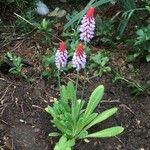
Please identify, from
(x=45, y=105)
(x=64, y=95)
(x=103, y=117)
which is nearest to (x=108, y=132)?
(x=103, y=117)

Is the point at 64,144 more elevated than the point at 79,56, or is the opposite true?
the point at 79,56

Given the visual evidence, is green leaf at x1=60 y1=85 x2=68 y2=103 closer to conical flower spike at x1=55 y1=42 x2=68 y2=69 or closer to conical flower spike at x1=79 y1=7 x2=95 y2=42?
conical flower spike at x1=55 y1=42 x2=68 y2=69

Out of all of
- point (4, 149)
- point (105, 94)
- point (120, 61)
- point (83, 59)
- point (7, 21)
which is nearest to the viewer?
point (83, 59)

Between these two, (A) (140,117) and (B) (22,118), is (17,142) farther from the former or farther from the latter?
(A) (140,117)

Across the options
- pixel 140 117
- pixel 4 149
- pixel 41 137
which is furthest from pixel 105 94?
pixel 4 149

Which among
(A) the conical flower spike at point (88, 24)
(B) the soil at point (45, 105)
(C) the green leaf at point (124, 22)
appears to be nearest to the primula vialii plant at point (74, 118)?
(B) the soil at point (45, 105)

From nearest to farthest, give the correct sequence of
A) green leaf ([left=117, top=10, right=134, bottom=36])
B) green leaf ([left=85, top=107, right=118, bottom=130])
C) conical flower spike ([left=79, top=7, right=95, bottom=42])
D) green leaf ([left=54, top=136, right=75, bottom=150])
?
conical flower spike ([left=79, top=7, right=95, bottom=42]) < green leaf ([left=54, top=136, right=75, bottom=150]) < green leaf ([left=85, top=107, right=118, bottom=130]) < green leaf ([left=117, top=10, right=134, bottom=36])

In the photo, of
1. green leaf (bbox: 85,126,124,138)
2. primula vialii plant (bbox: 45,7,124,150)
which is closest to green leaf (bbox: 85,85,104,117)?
primula vialii plant (bbox: 45,7,124,150)

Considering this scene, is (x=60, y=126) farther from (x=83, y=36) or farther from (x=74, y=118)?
(x=83, y=36)
